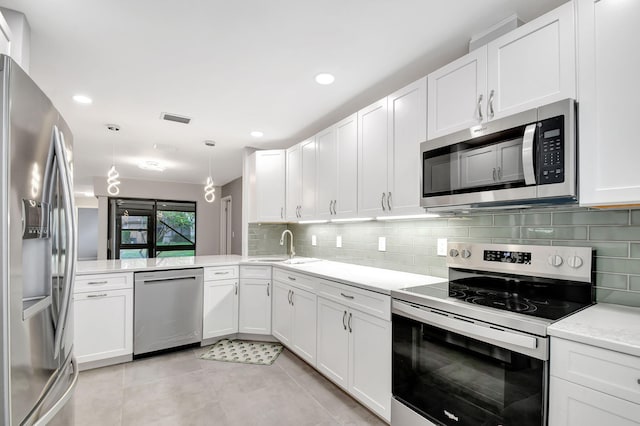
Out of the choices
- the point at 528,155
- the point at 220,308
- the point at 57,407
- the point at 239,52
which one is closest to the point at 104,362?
the point at 220,308

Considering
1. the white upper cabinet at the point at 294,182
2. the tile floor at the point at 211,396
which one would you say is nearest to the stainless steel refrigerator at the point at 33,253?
the tile floor at the point at 211,396

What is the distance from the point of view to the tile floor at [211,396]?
2.13 metres

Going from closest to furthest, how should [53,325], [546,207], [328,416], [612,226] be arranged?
[53,325], [612,226], [546,207], [328,416]

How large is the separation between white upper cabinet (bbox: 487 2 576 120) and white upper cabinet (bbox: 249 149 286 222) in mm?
2680

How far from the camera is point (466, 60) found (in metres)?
1.82

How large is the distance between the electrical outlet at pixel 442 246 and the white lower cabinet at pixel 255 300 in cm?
195

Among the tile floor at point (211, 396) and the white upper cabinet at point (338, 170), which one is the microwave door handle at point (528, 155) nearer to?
the white upper cabinet at point (338, 170)

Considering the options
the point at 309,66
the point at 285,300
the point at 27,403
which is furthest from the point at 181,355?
the point at 309,66

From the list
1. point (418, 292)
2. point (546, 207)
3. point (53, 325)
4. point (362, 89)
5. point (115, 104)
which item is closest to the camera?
point (53, 325)

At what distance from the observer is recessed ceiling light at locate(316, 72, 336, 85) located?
239 centimetres

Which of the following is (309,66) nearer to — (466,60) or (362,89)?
(362,89)

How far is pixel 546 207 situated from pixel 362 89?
1.61 metres

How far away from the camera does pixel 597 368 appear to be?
1.09 meters

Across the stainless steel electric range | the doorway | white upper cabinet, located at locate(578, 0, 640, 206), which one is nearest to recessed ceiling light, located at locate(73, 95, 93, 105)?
the stainless steel electric range
